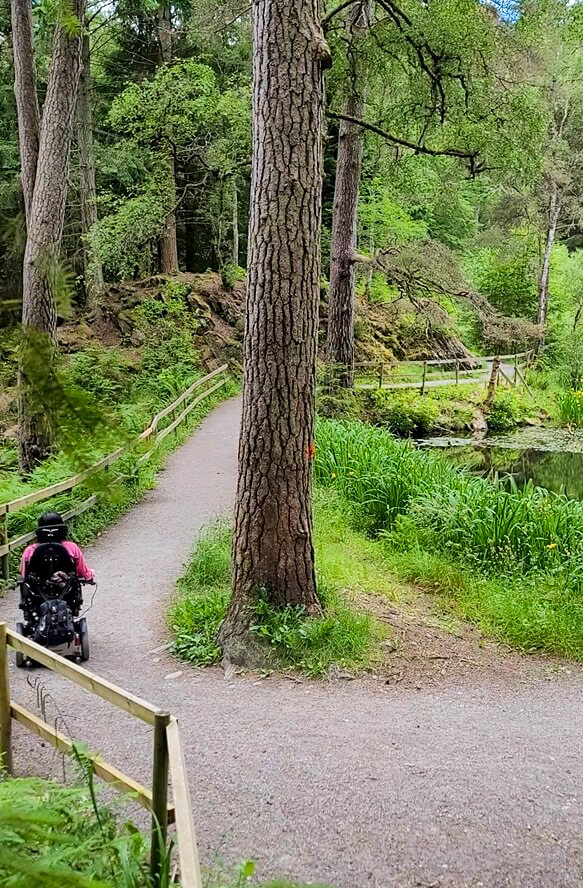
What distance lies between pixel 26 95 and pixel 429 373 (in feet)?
53.0

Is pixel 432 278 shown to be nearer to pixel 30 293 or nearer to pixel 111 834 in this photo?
pixel 30 293

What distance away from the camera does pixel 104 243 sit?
1831 centimetres

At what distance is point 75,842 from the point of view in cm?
254

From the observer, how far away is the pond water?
618 inches

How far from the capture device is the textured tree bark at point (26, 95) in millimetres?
10672

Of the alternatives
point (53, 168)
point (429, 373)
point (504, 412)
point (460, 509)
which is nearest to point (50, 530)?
point (460, 509)

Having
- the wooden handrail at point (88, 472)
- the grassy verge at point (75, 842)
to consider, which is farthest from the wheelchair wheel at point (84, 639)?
the grassy verge at point (75, 842)

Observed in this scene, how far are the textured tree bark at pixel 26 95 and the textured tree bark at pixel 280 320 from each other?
6.11 meters

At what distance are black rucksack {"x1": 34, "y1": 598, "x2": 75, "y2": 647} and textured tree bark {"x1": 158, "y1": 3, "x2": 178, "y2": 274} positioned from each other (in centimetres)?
1533

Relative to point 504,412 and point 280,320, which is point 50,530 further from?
point 504,412

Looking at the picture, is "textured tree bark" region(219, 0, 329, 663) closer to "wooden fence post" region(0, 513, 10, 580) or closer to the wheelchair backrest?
the wheelchair backrest

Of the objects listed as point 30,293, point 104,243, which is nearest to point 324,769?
point 30,293

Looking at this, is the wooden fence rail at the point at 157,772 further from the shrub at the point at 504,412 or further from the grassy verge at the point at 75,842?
the shrub at the point at 504,412

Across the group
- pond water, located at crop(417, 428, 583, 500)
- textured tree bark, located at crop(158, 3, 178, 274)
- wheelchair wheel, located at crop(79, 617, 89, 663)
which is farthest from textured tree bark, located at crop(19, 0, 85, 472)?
textured tree bark, located at crop(158, 3, 178, 274)
